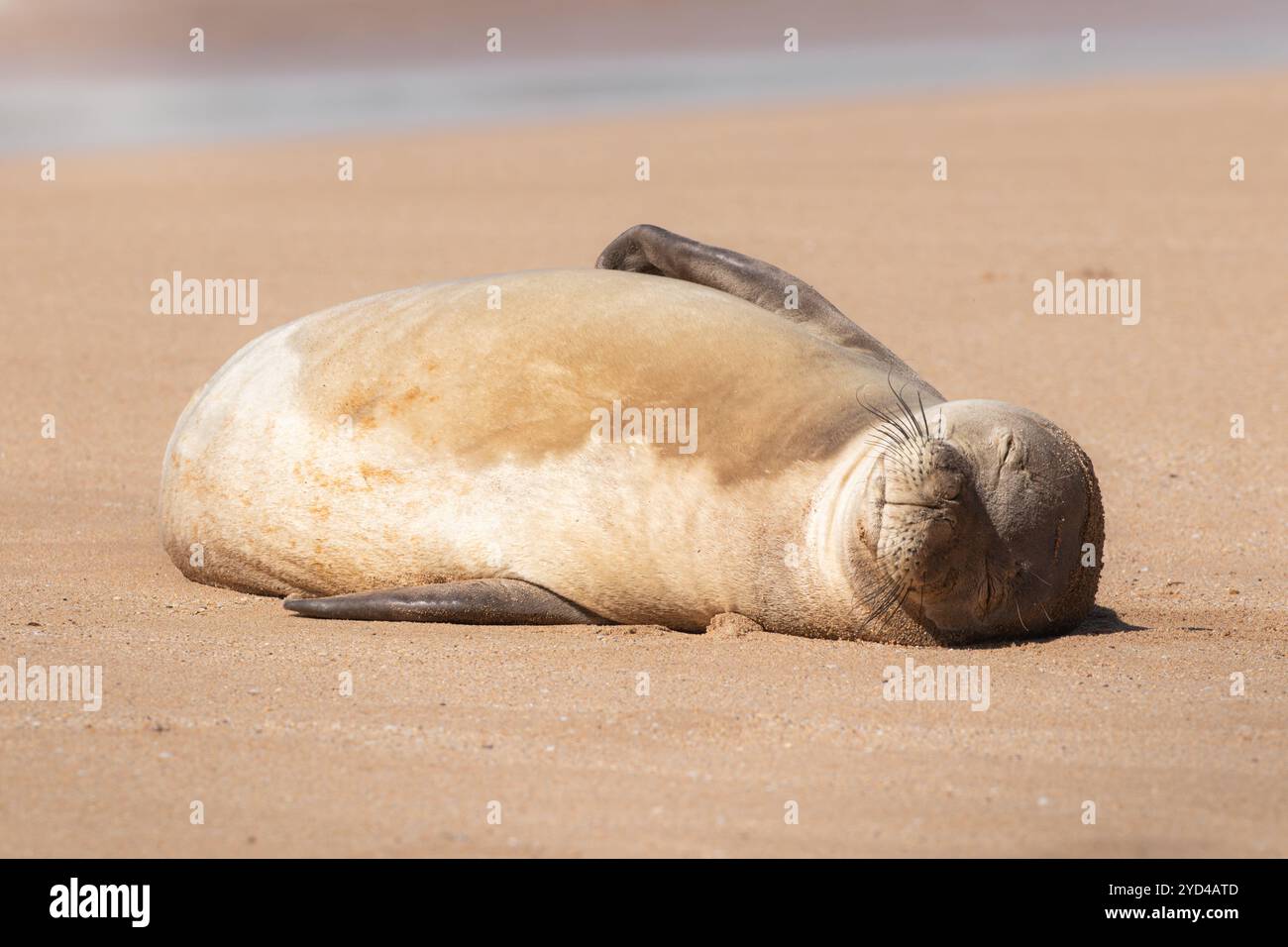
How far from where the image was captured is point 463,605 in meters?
5.11

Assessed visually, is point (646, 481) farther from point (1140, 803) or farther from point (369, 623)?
point (1140, 803)

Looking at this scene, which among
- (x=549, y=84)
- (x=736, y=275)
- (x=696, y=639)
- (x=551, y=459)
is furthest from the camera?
(x=549, y=84)

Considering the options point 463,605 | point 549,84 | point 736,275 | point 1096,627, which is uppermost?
point 549,84

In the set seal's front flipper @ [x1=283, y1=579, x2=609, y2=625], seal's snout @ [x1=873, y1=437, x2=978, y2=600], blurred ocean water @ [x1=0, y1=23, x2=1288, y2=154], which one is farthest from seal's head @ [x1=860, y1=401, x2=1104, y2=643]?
blurred ocean water @ [x1=0, y1=23, x2=1288, y2=154]

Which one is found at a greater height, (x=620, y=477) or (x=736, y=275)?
(x=736, y=275)

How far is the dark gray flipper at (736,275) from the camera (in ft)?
19.4

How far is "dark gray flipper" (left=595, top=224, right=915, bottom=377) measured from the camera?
5910mm

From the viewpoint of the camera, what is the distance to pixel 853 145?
18.6 meters

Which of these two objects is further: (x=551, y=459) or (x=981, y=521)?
(x=551, y=459)

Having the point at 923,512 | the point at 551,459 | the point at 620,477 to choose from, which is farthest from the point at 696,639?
the point at 923,512

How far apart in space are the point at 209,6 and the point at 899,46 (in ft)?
43.0

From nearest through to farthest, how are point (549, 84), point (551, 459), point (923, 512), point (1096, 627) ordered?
point (923, 512)
point (551, 459)
point (1096, 627)
point (549, 84)

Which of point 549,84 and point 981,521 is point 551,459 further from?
point 549,84

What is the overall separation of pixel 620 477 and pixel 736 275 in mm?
1264
